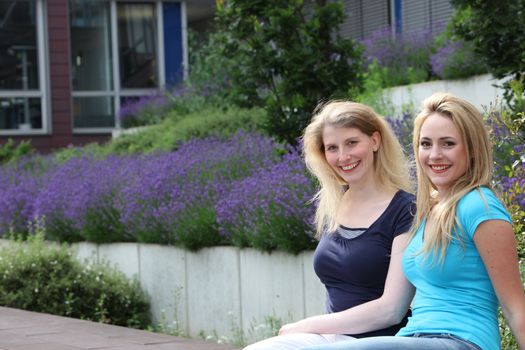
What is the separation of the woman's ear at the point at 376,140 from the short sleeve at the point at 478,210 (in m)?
0.70

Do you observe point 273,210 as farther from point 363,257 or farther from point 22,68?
point 22,68

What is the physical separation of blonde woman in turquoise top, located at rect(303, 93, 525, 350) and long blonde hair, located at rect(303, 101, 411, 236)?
1.48 ft

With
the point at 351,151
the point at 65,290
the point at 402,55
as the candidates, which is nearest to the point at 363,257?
the point at 351,151

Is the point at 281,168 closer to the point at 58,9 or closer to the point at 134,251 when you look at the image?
the point at 134,251

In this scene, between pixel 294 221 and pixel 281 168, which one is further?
pixel 281 168

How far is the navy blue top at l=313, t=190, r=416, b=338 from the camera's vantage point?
376 cm

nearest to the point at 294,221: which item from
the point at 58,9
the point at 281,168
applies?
the point at 281,168

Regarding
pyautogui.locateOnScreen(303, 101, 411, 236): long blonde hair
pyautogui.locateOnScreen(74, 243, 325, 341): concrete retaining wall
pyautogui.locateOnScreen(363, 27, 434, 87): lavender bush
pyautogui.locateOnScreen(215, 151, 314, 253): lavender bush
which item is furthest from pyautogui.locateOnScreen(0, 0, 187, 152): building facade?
pyautogui.locateOnScreen(303, 101, 411, 236): long blonde hair

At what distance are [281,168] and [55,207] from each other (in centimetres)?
317

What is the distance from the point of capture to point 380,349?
3080 mm

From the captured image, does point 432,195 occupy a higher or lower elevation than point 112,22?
lower

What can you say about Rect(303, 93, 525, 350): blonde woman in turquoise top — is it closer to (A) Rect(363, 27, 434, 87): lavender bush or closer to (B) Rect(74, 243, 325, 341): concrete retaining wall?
(B) Rect(74, 243, 325, 341): concrete retaining wall

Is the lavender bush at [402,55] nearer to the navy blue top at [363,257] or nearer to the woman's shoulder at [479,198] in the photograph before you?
the navy blue top at [363,257]

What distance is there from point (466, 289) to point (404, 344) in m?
0.27
